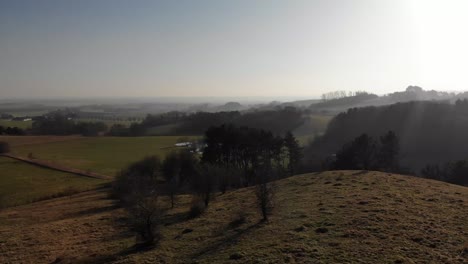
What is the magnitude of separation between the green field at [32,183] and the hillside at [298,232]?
64.6 feet

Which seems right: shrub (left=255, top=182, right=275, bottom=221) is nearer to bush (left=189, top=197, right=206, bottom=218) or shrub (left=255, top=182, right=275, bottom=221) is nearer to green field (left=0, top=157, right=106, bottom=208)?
bush (left=189, top=197, right=206, bottom=218)

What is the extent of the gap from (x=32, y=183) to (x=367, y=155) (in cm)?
6353

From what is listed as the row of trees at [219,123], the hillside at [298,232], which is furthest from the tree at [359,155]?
the row of trees at [219,123]

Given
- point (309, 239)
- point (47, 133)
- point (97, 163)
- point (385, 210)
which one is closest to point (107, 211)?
point (309, 239)

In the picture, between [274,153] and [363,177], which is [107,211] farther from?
[274,153]

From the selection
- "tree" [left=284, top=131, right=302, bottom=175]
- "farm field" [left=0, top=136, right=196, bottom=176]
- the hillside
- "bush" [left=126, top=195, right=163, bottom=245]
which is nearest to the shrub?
the hillside

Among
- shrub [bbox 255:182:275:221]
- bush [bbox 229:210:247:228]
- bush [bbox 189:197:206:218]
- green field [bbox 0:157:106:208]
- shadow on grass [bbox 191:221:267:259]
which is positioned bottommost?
green field [bbox 0:157:106:208]

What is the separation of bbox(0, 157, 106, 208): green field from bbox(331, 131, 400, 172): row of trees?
48076 millimetres

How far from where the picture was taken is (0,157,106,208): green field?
55844 mm

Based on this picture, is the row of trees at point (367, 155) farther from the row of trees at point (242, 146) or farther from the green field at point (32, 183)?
the green field at point (32, 183)

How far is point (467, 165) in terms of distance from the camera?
183 feet

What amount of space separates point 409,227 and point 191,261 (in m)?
13.7

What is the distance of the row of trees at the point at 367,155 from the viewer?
62031 millimetres

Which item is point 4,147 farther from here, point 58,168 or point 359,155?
point 359,155
